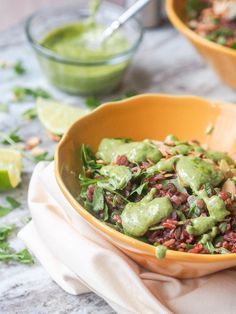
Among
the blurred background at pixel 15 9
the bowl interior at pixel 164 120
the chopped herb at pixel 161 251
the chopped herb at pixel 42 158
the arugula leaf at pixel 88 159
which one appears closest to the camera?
the chopped herb at pixel 161 251

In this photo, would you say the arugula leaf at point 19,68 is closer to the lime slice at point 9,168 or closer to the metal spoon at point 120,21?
the metal spoon at point 120,21

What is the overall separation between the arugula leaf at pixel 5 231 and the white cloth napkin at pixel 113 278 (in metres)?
0.13

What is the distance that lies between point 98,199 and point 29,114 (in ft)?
2.24

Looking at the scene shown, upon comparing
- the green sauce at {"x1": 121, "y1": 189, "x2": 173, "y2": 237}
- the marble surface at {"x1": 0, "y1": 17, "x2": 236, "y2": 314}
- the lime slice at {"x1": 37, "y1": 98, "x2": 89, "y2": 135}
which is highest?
the green sauce at {"x1": 121, "y1": 189, "x2": 173, "y2": 237}

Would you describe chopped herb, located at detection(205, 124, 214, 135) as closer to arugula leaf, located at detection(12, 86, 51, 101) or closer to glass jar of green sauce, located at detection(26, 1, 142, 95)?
glass jar of green sauce, located at detection(26, 1, 142, 95)

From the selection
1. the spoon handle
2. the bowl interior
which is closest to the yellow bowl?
the spoon handle

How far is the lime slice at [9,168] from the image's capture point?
5.33ft

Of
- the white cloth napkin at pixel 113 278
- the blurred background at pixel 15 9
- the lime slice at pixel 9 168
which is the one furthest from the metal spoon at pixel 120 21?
the blurred background at pixel 15 9

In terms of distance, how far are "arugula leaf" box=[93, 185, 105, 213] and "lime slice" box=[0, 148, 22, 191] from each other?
13.7 inches

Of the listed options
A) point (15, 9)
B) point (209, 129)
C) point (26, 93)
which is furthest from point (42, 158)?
point (15, 9)

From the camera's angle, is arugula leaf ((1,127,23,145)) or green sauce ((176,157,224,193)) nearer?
green sauce ((176,157,224,193))

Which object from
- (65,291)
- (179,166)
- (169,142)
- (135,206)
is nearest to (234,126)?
(169,142)

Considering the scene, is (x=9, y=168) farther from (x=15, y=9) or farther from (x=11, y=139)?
(x=15, y=9)

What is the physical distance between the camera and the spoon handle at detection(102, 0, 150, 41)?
204cm
